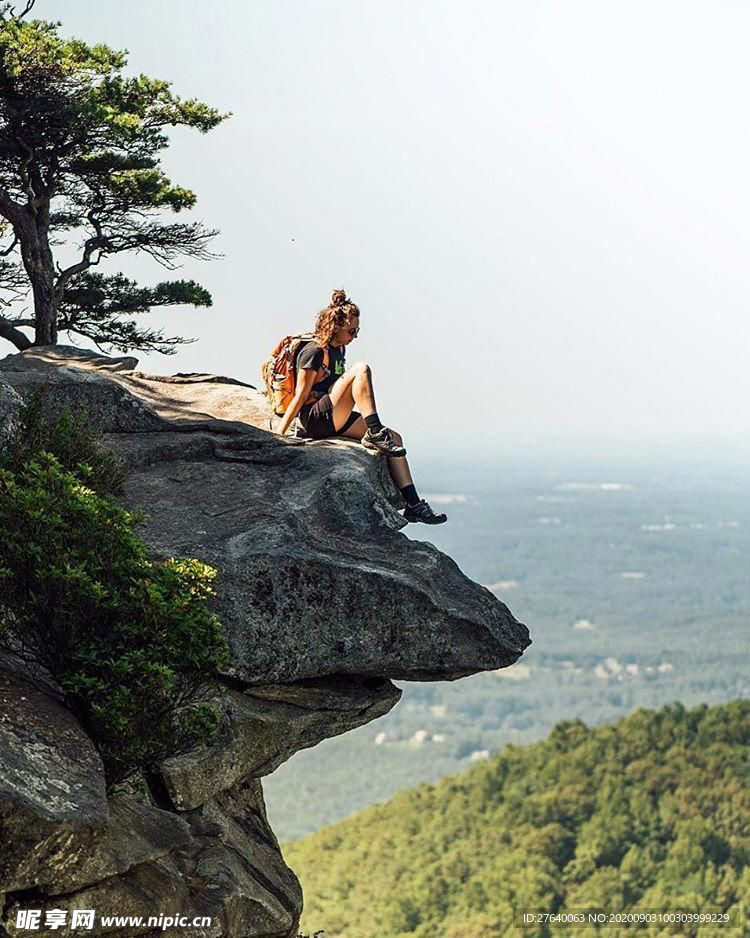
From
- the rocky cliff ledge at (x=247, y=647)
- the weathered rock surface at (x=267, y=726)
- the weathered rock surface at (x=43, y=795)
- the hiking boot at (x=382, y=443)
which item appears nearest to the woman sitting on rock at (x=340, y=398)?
the hiking boot at (x=382, y=443)

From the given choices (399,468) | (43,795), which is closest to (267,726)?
(43,795)

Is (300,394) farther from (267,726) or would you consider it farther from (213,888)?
(213,888)

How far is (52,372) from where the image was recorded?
16406 mm

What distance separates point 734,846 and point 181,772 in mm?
54657

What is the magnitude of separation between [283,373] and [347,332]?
1344 mm

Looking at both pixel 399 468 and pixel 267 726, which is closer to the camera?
pixel 267 726

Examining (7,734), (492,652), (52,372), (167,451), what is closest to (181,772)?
(7,734)

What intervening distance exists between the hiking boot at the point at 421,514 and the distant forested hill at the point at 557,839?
46123mm

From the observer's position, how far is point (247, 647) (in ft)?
41.5

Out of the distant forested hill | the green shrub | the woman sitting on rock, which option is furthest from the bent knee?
the distant forested hill

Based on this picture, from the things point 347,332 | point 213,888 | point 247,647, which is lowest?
point 213,888

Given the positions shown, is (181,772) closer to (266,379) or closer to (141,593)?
(141,593)

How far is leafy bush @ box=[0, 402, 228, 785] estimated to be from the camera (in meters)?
10.4

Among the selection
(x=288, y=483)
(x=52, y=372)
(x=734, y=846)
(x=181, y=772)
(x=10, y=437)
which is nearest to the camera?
(x=181, y=772)
